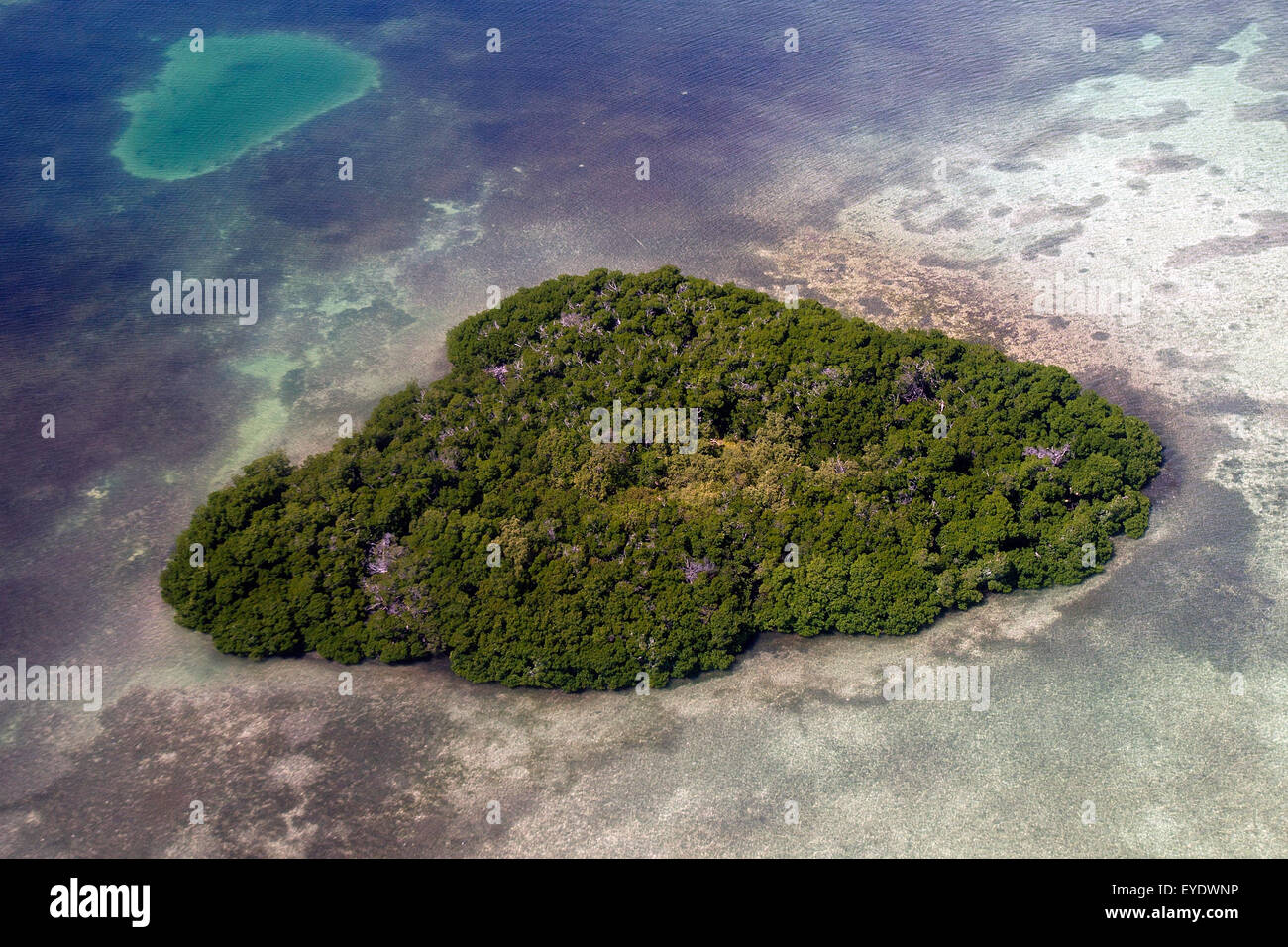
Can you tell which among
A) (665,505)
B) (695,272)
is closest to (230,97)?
(695,272)

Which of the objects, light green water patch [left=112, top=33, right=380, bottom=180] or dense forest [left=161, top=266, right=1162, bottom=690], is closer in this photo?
dense forest [left=161, top=266, right=1162, bottom=690]

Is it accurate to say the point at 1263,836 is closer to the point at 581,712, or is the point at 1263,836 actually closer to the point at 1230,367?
the point at 581,712

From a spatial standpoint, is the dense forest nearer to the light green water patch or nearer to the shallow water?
the shallow water

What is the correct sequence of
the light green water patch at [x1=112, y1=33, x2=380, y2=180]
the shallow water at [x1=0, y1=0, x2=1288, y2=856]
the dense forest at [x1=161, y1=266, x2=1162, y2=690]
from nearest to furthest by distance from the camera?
1. the shallow water at [x1=0, y1=0, x2=1288, y2=856]
2. the dense forest at [x1=161, y1=266, x2=1162, y2=690]
3. the light green water patch at [x1=112, y1=33, x2=380, y2=180]

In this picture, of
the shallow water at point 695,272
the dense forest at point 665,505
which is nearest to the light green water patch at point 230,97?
the shallow water at point 695,272

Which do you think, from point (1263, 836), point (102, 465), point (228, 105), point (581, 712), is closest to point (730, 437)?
point (581, 712)

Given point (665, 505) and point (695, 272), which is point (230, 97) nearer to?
point (695, 272)

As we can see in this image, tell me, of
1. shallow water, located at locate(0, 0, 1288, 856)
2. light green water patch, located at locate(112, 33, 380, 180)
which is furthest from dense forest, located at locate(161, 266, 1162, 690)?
light green water patch, located at locate(112, 33, 380, 180)
